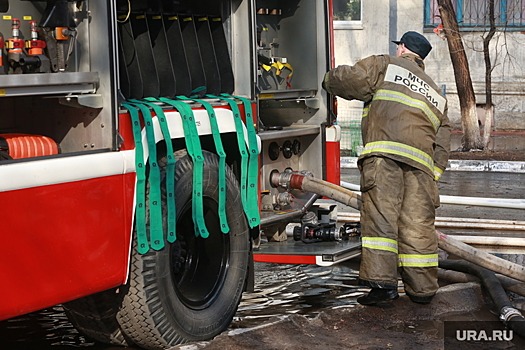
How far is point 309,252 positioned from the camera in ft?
20.4

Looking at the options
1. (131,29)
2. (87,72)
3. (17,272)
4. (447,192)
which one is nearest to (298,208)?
(131,29)

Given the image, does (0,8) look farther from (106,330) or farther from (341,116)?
(341,116)

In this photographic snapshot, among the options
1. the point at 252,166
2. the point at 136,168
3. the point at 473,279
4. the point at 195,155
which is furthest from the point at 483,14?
the point at 136,168

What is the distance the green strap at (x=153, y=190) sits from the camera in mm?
4832

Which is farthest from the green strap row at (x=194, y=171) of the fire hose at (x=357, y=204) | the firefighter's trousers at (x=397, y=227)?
the fire hose at (x=357, y=204)

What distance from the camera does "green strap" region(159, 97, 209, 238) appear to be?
5.15 meters

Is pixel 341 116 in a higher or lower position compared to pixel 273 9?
lower

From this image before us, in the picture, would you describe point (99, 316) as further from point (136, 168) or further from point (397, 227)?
point (397, 227)

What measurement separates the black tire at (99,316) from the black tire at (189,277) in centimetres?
7

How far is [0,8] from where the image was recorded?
4.40 meters

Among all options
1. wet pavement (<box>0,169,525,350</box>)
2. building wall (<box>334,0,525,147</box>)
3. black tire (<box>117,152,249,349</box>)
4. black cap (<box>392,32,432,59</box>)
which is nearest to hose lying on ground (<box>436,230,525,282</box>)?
wet pavement (<box>0,169,525,350</box>)

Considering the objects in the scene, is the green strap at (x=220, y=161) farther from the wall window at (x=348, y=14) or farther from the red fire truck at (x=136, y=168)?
the wall window at (x=348, y=14)

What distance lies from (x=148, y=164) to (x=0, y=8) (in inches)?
40.0

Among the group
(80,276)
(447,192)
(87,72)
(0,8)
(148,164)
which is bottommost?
(447,192)
